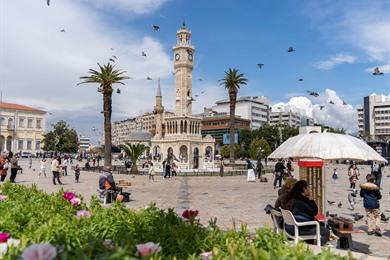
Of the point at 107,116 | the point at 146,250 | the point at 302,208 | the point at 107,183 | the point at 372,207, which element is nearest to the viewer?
the point at 146,250

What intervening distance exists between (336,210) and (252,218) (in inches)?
157

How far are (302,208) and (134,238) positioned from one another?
174 inches

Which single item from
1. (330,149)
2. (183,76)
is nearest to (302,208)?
(330,149)

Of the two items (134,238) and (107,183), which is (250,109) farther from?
(134,238)

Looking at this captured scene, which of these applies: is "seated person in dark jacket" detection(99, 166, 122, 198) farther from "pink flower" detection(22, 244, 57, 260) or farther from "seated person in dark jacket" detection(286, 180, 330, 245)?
"pink flower" detection(22, 244, 57, 260)

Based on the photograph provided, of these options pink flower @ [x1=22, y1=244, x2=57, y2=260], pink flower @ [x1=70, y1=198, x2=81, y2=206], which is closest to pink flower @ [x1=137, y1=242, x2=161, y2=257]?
pink flower @ [x1=22, y1=244, x2=57, y2=260]

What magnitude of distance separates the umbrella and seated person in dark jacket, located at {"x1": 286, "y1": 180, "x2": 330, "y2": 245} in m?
0.95

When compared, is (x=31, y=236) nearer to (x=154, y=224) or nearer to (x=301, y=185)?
(x=154, y=224)

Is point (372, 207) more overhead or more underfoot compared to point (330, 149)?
more underfoot

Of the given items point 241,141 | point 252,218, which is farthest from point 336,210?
point 241,141

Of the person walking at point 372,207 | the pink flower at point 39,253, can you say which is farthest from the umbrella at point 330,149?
the pink flower at point 39,253

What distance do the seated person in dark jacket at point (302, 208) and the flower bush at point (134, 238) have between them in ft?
9.70

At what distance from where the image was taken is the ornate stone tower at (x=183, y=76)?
214 feet

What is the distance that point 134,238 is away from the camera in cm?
431
